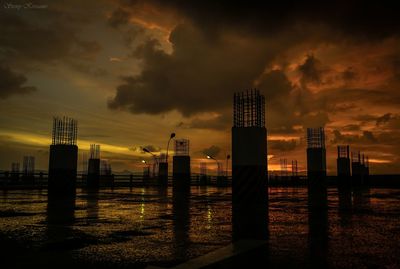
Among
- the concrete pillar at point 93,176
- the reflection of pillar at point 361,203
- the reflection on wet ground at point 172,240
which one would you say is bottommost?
the reflection on wet ground at point 172,240

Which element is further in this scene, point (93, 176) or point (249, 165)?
point (93, 176)

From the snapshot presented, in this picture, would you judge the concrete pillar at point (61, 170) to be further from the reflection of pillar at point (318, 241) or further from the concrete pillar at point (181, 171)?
the reflection of pillar at point (318, 241)

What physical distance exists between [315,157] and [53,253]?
104 feet

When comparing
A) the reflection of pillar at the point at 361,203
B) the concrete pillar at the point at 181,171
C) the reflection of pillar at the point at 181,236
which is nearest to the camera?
the reflection of pillar at the point at 181,236

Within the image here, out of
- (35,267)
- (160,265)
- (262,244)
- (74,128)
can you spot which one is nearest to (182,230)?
(262,244)

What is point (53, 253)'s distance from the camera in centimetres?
702

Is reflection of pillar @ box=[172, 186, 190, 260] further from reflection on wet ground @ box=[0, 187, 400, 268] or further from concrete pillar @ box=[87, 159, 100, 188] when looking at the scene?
concrete pillar @ box=[87, 159, 100, 188]

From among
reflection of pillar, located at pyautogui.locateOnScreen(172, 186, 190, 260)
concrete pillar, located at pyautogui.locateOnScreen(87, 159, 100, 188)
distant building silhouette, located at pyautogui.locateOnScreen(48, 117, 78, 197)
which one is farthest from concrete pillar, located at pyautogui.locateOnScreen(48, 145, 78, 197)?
concrete pillar, located at pyautogui.locateOnScreen(87, 159, 100, 188)

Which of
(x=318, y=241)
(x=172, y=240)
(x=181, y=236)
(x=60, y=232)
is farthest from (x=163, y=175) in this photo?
(x=318, y=241)

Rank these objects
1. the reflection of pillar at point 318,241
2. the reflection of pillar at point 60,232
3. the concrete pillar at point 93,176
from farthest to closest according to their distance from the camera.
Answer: the concrete pillar at point 93,176, the reflection of pillar at point 60,232, the reflection of pillar at point 318,241

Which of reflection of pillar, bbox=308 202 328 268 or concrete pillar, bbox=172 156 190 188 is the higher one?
concrete pillar, bbox=172 156 190 188

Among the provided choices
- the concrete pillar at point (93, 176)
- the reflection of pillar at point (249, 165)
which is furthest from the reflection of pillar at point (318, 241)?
the concrete pillar at point (93, 176)

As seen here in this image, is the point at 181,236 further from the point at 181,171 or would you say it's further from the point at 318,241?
the point at 181,171

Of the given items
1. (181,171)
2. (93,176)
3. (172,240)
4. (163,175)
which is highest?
(181,171)
